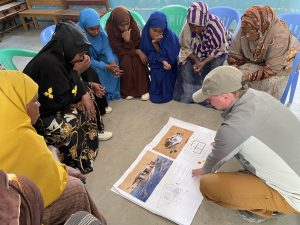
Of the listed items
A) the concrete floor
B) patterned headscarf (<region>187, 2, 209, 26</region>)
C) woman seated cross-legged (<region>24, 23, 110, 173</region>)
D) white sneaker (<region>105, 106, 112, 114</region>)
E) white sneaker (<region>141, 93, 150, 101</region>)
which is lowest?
the concrete floor

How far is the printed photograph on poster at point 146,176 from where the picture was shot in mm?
1562

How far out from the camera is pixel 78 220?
0.71 m

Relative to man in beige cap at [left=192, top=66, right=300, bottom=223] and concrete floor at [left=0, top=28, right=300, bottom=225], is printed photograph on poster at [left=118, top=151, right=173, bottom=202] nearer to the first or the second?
concrete floor at [left=0, top=28, right=300, bottom=225]

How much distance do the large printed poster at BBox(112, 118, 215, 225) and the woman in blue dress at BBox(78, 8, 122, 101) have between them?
2.30 feet

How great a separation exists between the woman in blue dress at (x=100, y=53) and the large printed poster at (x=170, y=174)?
0.70 m

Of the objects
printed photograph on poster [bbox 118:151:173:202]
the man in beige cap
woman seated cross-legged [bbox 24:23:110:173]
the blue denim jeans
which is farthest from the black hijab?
the blue denim jeans

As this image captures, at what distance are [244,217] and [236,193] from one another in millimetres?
217

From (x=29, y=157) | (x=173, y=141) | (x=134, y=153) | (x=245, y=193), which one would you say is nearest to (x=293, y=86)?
(x=173, y=141)

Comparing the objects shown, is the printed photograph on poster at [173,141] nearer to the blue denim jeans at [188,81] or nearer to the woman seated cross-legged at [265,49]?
the blue denim jeans at [188,81]

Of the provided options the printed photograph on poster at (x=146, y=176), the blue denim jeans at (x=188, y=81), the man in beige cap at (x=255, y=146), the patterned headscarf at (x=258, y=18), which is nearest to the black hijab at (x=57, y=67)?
the printed photograph on poster at (x=146, y=176)

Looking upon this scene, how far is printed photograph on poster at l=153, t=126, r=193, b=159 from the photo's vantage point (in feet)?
5.86

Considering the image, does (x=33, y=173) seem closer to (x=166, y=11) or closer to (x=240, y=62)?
(x=240, y=62)

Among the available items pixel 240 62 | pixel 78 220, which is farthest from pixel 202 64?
pixel 78 220

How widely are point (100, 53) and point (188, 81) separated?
2.68ft
